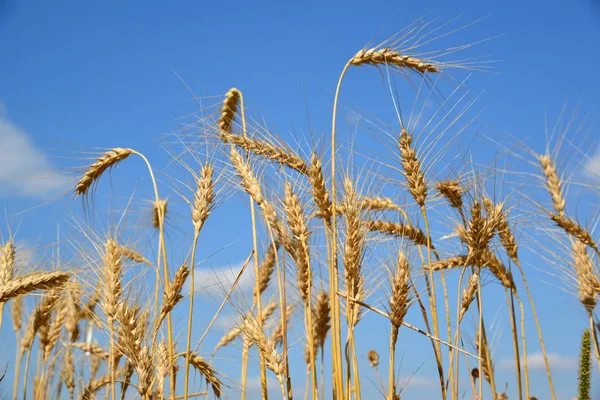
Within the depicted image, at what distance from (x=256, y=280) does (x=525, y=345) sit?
1883 mm

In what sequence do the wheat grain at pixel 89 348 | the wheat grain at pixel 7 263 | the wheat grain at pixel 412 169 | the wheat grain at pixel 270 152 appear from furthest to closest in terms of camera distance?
the wheat grain at pixel 89 348 → the wheat grain at pixel 7 263 → the wheat grain at pixel 270 152 → the wheat grain at pixel 412 169

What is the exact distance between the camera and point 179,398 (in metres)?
3.44

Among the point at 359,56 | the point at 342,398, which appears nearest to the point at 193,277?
the point at 342,398

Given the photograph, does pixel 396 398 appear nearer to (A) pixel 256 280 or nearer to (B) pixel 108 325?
(A) pixel 256 280

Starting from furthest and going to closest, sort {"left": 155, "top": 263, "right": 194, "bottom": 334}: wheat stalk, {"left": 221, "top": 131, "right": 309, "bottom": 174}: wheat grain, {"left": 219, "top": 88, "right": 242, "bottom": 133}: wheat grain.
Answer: {"left": 219, "top": 88, "right": 242, "bottom": 133}: wheat grain, {"left": 221, "top": 131, "right": 309, "bottom": 174}: wheat grain, {"left": 155, "top": 263, "right": 194, "bottom": 334}: wheat stalk

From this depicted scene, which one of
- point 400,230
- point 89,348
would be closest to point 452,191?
point 400,230

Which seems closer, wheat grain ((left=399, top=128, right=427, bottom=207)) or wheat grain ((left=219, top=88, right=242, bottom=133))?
wheat grain ((left=399, top=128, right=427, bottom=207))

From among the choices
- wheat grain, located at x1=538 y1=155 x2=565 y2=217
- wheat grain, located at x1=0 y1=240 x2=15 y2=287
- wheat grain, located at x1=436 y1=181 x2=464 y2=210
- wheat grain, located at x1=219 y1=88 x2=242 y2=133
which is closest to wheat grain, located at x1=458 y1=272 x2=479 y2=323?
wheat grain, located at x1=436 y1=181 x2=464 y2=210

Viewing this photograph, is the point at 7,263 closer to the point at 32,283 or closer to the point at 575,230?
Result: the point at 32,283

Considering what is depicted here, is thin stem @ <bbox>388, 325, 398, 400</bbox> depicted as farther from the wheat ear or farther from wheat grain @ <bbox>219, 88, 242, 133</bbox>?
wheat grain @ <bbox>219, 88, 242, 133</bbox>

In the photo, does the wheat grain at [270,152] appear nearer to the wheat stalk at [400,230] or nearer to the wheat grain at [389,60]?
the wheat grain at [389,60]

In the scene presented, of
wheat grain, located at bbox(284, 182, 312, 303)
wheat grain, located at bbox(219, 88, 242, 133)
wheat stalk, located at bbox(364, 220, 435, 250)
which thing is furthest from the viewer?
wheat grain, located at bbox(219, 88, 242, 133)

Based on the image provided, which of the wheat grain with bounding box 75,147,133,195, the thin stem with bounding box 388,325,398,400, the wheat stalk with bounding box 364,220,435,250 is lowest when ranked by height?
the thin stem with bounding box 388,325,398,400

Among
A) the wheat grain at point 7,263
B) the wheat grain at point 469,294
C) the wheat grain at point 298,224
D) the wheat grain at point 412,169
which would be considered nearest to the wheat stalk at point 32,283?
the wheat grain at point 7,263
